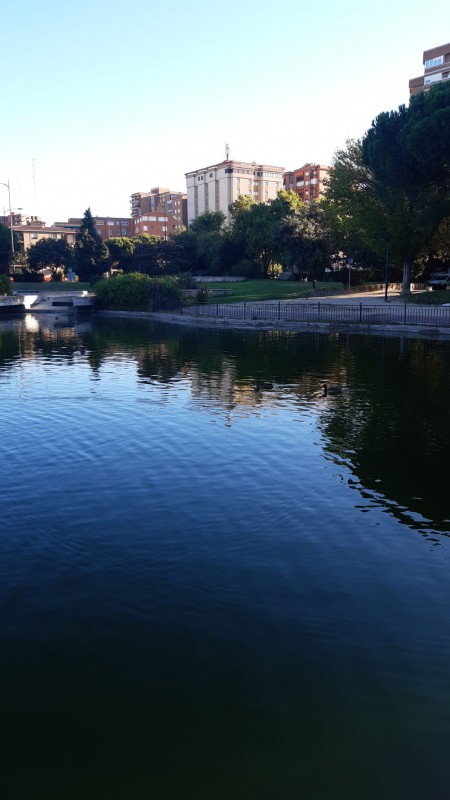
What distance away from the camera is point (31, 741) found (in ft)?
20.7

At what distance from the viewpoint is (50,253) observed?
107750 millimetres

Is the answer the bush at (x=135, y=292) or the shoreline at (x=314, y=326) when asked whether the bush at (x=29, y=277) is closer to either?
the bush at (x=135, y=292)

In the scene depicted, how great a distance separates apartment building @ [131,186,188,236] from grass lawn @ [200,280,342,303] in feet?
299

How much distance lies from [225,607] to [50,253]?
106384 millimetres

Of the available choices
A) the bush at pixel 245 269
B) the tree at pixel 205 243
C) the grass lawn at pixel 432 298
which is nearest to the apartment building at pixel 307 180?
the tree at pixel 205 243

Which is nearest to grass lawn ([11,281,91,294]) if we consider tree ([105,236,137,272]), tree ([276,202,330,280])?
tree ([105,236,137,272])

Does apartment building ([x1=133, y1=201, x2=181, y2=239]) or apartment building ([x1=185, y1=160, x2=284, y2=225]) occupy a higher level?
apartment building ([x1=185, y1=160, x2=284, y2=225])

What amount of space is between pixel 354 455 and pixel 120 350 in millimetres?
24893

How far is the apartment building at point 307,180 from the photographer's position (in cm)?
15050

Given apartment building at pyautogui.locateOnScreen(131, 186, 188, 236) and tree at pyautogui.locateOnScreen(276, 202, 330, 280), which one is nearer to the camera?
tree at pyautogui.locateOnScreen(276, 202, 330, 280)

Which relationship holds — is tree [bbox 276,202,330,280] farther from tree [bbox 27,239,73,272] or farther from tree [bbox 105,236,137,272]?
tree [bbox 27,239,73,272]

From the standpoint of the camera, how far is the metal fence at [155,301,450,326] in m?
41.5

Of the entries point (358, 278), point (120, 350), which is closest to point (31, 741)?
point (120, 350)

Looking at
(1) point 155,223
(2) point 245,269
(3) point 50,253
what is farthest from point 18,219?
(2) point 245,269
